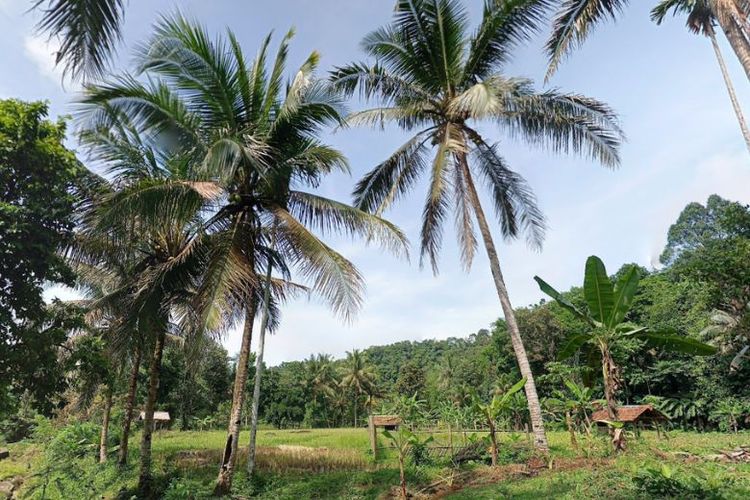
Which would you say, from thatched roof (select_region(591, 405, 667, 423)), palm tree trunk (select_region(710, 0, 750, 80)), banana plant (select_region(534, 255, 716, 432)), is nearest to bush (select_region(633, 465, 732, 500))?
banana plant (select_region(534, 255, 716, 432))

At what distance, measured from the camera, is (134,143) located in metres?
8.75

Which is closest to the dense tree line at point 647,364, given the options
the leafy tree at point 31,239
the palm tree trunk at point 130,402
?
the palm tree trunk at point 130,402

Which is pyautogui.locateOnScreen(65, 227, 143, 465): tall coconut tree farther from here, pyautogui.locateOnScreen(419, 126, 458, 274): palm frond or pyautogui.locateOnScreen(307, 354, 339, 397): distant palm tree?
pyautogui.locateOnScreen(307, 354, 339, 397): distant palm tree

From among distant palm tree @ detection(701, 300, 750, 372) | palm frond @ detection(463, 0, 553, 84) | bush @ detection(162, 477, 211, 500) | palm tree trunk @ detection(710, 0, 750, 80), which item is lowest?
bush @ detection(162, 477, 211, 500)

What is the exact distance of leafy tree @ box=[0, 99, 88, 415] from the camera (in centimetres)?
762

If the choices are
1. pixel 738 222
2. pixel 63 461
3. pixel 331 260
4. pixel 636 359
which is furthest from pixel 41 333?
pixel 636 359

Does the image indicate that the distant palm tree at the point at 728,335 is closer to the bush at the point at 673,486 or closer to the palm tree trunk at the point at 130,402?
the bush at the point at 673,486

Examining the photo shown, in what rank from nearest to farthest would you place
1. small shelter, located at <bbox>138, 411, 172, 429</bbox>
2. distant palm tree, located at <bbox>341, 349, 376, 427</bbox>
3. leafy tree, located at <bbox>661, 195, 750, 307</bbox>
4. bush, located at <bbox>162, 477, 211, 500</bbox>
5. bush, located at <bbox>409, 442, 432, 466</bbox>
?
bush, located at <bbox>162, 477, 211, 500</bbox> → bush, located at <bbox>409, 442, 432, 466</bbox> → leafy tree, located at <bbox>661, 195, 750, 307</bbox> → small shelter, located at <bbox>138, 411, 172, 429</bbox> → distant palm tree, located at <bbox>341, 349, 376, 427</bbox>

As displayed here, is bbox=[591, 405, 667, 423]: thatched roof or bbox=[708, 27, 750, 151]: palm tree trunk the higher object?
bbox=[708, 27, 750, 151]: palm tree trunk

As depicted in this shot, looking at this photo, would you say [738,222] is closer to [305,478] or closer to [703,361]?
[703,361]

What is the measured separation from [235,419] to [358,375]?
125 feet

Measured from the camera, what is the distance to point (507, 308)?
983 centimetres

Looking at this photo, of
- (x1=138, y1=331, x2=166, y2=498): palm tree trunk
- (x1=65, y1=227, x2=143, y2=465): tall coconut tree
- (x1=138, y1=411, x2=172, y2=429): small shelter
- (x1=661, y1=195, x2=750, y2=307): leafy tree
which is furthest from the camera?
(x1=138, y1=411, x2=172, y2=429): small shelter

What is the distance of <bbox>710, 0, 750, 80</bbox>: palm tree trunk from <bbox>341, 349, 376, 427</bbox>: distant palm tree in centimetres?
4049
